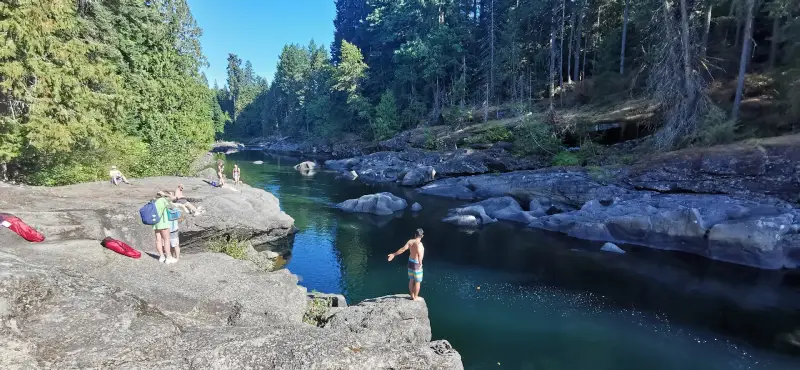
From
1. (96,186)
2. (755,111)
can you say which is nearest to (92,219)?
(96,186)

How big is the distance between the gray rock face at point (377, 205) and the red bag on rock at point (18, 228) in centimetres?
2104

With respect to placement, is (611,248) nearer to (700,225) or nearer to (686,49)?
(700,225)

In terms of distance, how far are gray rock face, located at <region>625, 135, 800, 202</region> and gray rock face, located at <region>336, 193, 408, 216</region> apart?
15403 mm

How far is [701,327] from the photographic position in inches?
532

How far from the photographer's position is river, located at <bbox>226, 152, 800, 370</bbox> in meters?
12.0

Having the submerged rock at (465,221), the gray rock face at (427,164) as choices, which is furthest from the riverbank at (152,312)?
the gray rock face at (427,164)

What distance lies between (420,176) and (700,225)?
24727mm

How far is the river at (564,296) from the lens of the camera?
39.4 feet

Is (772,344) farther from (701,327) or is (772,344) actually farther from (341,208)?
(341,208)

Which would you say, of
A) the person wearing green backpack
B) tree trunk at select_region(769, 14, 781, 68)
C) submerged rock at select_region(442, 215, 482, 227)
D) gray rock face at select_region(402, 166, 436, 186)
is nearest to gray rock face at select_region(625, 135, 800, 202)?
tree trunk at select_region(769, 14, 781, 68)

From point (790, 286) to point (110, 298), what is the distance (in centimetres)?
2260

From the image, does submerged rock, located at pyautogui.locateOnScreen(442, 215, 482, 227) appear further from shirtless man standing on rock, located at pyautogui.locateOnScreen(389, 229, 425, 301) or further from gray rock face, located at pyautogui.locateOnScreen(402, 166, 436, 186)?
shirtless man standing on rock, located at pyautogui.locateOnScreen(389, 229, 425, 301)

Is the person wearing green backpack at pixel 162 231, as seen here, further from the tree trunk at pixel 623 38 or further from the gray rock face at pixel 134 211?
the tree trunk at pixel 623 38

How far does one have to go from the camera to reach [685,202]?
21484 millimetres
